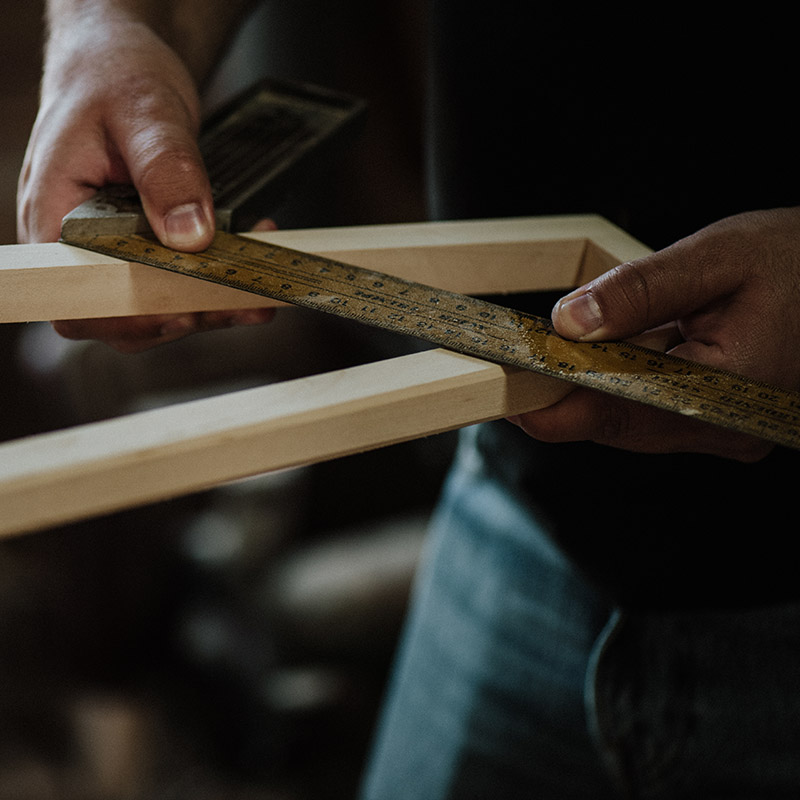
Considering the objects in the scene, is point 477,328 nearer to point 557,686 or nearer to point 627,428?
point 627,428

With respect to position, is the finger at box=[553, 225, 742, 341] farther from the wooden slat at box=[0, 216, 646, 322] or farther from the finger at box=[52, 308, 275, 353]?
the finger at box=[52, 308, 275, 353]

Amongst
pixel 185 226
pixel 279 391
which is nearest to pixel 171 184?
pixel 185 226

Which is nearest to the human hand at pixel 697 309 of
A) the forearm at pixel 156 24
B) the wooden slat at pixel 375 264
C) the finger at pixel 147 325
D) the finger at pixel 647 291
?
the finger at pixel 647 291

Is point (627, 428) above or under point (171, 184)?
under

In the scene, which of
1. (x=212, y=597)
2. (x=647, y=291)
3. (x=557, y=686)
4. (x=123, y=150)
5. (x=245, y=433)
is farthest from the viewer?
(x=212, y=597)

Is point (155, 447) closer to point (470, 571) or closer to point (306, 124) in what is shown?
point (306, 124)

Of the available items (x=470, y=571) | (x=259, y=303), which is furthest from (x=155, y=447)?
(x=470, y=571)

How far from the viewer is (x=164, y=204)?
2.43ft

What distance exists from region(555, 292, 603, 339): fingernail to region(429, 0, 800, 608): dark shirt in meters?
0.28

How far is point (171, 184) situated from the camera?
0.74 meters

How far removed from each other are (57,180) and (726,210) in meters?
0.70

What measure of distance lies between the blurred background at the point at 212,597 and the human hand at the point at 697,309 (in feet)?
3.18

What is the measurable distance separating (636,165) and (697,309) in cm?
24

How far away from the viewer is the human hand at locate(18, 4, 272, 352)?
0.75 meters
